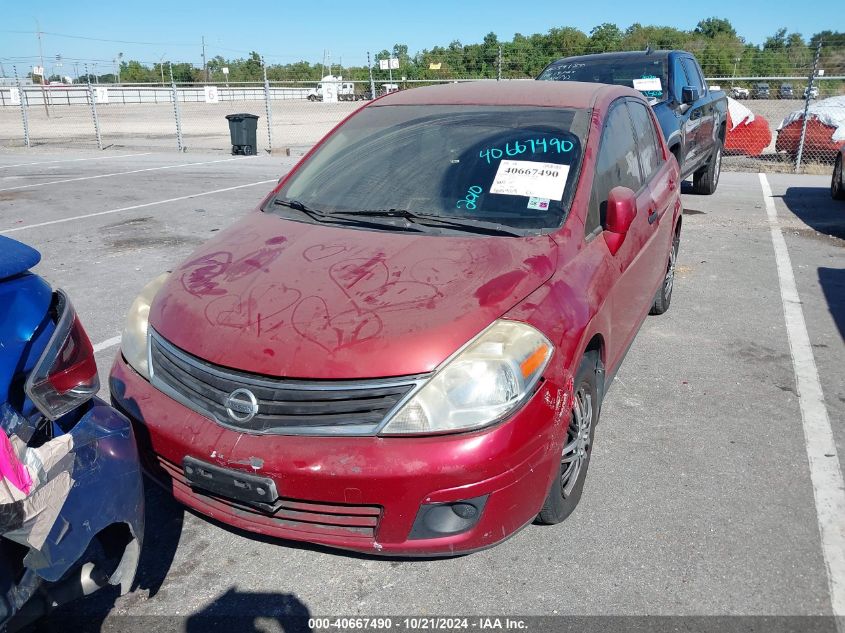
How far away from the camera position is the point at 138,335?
9.74ft

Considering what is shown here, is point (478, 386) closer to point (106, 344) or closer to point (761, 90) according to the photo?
point (106, 344)

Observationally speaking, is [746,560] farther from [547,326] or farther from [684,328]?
[684,328]

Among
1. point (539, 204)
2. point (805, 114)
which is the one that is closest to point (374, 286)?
point (539, 204)

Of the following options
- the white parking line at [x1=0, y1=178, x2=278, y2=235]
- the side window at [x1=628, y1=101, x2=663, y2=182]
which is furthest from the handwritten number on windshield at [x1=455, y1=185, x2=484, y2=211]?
the white parking line at [x1=0, y1=178, x2=278, y2=235]

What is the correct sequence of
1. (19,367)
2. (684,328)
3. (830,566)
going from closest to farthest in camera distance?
1. (19,367)
2. (830,566)
3. (684,328)

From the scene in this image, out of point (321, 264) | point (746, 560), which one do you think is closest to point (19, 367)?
point (321, 264)

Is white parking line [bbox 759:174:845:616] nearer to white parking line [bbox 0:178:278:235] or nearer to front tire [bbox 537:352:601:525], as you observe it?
front tire [bbox 537:352:601:525]

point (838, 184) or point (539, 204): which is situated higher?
point (539, 204)

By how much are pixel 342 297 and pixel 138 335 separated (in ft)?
3.06

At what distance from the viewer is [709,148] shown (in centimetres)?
1021

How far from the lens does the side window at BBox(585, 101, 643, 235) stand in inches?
135

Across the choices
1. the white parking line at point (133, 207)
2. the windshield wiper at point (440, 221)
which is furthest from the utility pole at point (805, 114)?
the windshield wiper at point (440, 221)

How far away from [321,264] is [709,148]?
28.9 feet

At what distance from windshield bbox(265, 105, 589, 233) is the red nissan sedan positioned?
13mm
